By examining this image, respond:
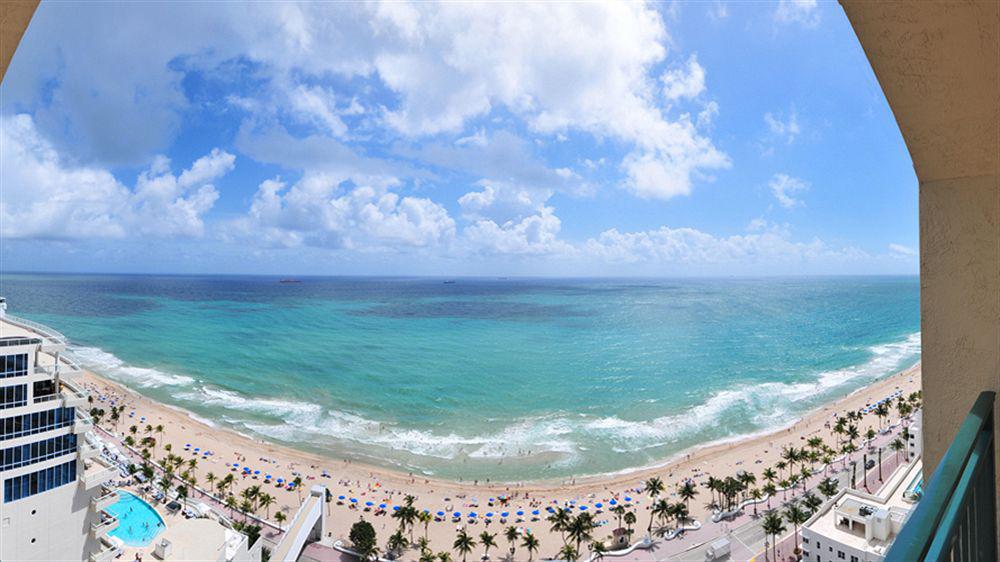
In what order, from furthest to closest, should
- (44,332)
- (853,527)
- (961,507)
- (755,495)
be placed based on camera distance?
(755,495), (853,527), (44,332), (961,507)

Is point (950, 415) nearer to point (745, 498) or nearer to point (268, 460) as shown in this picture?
point (745, 498)

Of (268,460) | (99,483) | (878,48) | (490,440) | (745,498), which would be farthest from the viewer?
Answer: (490,440)

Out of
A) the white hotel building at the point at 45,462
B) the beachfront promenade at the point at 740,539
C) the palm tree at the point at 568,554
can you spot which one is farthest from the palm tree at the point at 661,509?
the white hotel building at the point at 45,462

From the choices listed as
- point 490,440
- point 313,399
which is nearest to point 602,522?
point 490,440

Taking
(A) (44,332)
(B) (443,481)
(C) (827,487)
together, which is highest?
(A) (44,332)

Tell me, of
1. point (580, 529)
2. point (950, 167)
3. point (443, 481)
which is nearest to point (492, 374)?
point (443, 481)

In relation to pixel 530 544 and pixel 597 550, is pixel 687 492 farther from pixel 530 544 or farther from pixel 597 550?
pixel 530 544
